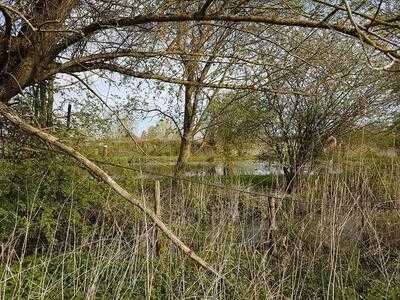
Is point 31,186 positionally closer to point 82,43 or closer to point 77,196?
point 77,196

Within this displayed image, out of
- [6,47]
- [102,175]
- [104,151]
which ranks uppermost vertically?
[6,47]

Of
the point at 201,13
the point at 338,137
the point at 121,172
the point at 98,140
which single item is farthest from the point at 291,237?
the point at 338,137

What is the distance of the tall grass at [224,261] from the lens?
4.44 m

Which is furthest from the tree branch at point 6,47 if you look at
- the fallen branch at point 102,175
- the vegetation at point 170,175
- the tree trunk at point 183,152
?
the tree trunk at point 183,152

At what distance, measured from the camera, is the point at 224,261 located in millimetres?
4230

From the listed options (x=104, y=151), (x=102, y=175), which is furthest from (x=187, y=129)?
(x=102, y=175)

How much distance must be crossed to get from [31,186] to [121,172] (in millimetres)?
1366

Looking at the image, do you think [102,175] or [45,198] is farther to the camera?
[45,198]

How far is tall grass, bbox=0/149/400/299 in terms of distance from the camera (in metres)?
4.44

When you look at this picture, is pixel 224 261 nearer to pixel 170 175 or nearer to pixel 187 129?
pixel 170 175

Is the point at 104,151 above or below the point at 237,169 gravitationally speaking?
above

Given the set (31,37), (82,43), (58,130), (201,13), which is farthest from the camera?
(58,130)

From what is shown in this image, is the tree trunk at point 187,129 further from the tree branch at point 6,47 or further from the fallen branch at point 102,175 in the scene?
the fallen branch at point 102,175

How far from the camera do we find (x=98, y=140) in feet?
26.3
